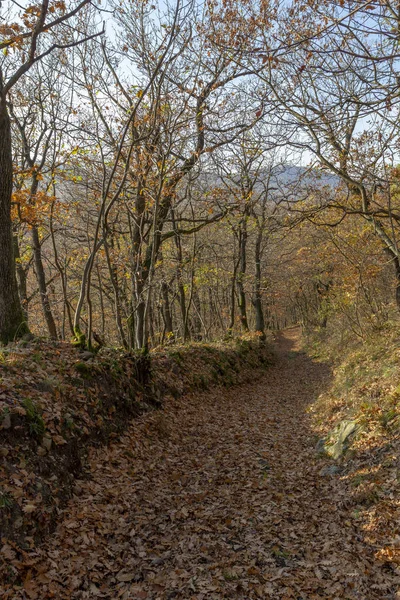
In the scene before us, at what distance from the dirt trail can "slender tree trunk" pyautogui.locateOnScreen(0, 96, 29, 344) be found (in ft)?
9.54

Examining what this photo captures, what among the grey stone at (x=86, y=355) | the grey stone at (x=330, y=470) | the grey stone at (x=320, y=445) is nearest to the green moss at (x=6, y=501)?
the grey stone at (x=86, y=355)

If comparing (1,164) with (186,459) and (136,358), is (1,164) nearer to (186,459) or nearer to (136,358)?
(136,358)

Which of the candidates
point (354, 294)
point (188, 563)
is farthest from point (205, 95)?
point (188, 563)

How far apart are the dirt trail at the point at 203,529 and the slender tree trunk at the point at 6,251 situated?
114 inches

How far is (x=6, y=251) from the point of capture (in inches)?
275

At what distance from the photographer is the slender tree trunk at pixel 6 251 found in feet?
22.9

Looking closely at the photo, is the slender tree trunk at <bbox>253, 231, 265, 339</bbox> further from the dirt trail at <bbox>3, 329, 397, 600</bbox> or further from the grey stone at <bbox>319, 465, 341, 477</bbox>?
the grey stone at <bbox>319, 465, 341, 477</bbox>

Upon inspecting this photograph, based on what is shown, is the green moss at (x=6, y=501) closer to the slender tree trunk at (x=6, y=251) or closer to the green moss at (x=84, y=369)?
the green moss at (x=84, y=369)

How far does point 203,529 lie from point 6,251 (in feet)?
18.4

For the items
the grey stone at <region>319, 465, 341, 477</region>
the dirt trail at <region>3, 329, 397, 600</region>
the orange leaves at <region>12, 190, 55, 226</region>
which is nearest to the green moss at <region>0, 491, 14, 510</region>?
the dirt trail at <region>3, 329, 397, 600</region>

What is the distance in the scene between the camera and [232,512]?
5.21 meters

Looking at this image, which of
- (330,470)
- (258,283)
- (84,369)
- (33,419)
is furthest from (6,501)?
(258,283)

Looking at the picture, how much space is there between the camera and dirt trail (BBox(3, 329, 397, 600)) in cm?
375

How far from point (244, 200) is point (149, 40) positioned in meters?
Result: 5.30
